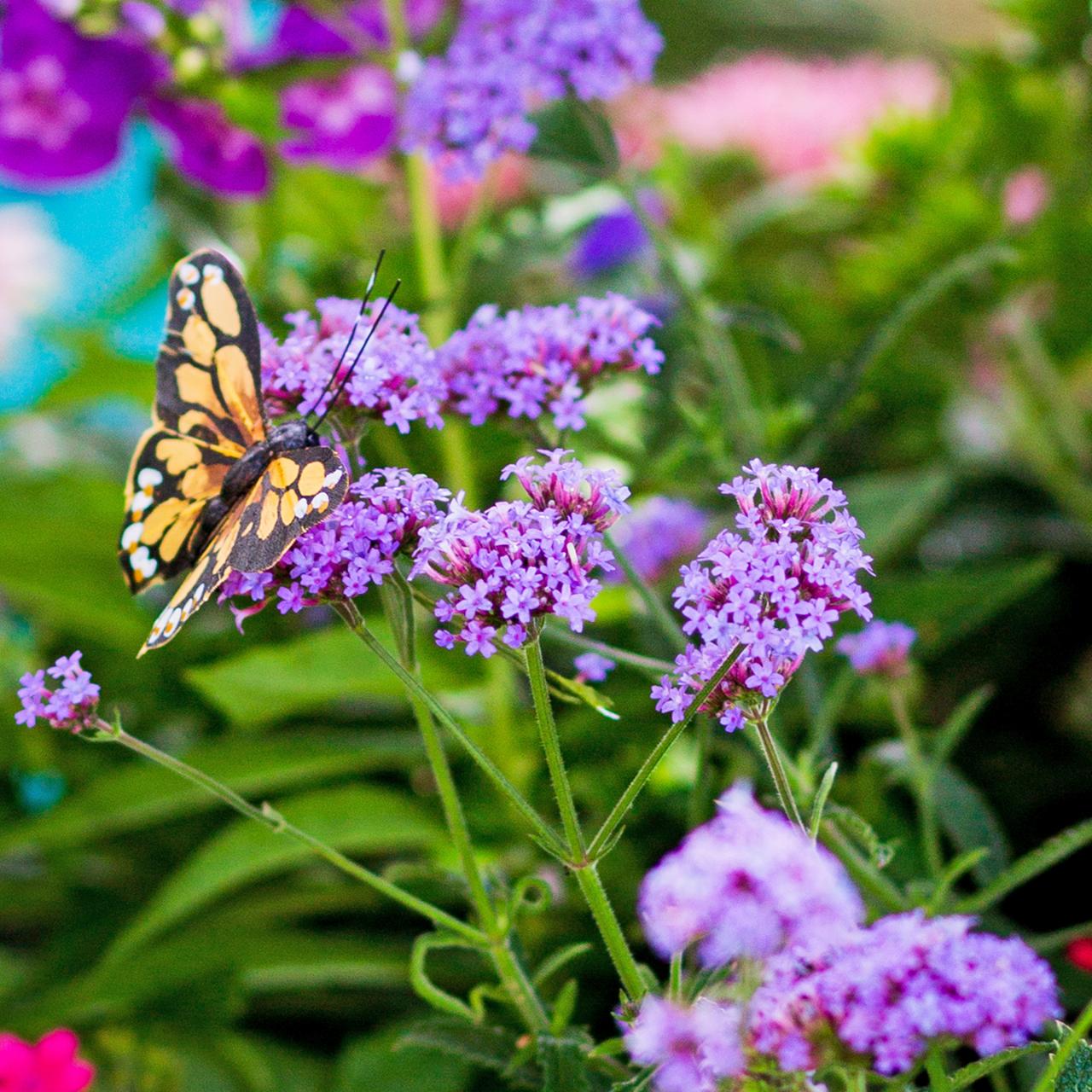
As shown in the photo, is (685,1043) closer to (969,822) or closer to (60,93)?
(969,822)

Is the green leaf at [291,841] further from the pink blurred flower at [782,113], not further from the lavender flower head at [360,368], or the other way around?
the pink blurred flower at [782,113]

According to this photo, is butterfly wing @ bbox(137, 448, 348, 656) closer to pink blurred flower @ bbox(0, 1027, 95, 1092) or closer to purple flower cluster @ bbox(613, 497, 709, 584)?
pink blurred flower @ bbox(0, 1027, 95, 1092)

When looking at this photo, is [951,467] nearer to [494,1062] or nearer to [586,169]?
[586,169]

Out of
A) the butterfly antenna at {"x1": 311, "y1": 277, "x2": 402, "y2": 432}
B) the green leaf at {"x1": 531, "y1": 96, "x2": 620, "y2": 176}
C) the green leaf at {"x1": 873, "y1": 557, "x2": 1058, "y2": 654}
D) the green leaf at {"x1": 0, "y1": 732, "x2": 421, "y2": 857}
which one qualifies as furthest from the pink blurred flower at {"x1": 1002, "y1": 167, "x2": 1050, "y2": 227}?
the butterfly antenna at {"x1": 311, "y1": 277, "x2": 402, "y2": 432}

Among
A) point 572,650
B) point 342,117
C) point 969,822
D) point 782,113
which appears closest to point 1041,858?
point 969,822

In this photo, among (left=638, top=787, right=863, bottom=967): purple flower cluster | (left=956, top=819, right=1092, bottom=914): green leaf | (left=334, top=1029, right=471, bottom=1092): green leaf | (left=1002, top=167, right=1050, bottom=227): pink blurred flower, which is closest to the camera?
(left=638, top=787, right=863, bottom=967): purple flower cluster

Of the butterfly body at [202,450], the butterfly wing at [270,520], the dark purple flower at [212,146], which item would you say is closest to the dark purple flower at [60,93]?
the dark purple flower at [212,146]
